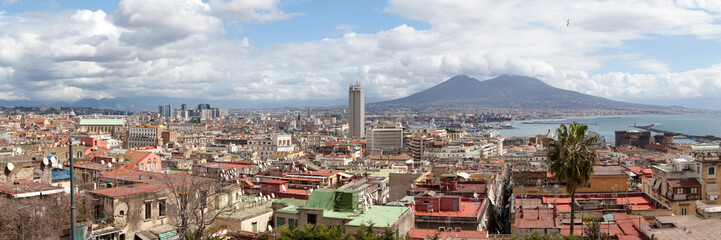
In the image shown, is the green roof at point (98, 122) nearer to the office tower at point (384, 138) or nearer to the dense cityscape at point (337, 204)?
the office tower at point (384, 138)

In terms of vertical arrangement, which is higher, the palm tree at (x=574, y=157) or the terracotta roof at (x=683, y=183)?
the palm tree at (x=574, y=157)

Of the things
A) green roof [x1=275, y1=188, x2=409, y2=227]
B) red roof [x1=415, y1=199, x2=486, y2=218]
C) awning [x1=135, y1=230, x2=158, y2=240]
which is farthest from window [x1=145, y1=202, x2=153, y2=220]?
red roof [x1=415, y1=199, x2=486, y2=218]

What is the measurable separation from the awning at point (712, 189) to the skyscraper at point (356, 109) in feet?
489

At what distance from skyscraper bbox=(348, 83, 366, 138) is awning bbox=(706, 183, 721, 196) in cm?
14896

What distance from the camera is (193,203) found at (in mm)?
14672

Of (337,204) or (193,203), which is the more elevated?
(193,203)

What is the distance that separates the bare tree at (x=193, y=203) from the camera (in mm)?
13336

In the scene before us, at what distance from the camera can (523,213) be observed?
2016 centimetres

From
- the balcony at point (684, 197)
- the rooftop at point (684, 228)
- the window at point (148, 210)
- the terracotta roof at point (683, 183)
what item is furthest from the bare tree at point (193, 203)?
the terracotta roof at point (683, 183)

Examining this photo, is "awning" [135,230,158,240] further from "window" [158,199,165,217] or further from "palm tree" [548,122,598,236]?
"palm tree" [548,122,598,236]

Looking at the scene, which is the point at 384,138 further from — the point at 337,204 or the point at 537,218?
the point at 337,204

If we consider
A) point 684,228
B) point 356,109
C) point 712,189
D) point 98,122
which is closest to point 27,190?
point 684,228

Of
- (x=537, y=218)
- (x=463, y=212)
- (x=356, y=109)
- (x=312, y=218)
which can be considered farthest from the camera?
(x=356, y=109)

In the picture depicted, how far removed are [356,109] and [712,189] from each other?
496 ft
